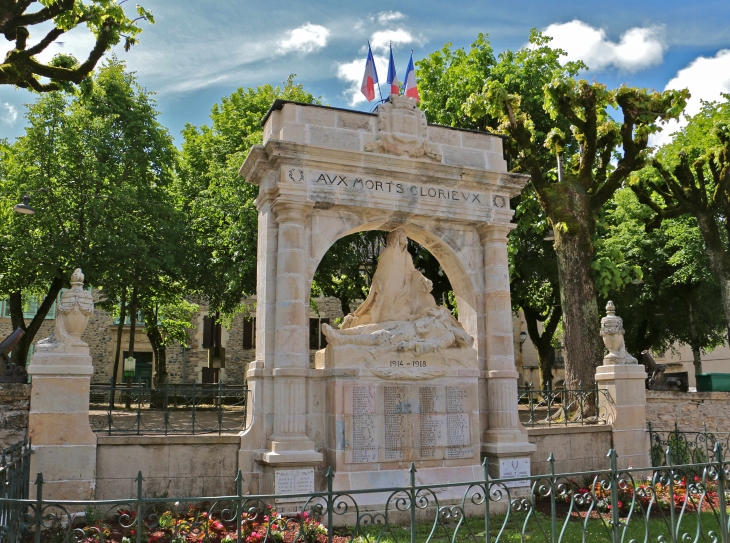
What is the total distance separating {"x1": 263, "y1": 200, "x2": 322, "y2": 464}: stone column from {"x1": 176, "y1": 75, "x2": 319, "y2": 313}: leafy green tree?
7814 mm

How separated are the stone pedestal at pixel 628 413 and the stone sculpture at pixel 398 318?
10.1 ft

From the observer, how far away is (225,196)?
18984mm

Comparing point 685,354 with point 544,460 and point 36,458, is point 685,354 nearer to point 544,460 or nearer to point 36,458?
point 544,460

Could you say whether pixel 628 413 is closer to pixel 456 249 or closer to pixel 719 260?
pixel 456 249

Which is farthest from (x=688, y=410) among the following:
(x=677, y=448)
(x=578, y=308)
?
(x=578, y=308)

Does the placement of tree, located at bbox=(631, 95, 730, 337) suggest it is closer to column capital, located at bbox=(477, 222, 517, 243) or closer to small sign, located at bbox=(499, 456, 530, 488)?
column capital, located at bbox=(477, 222, 517, 243)

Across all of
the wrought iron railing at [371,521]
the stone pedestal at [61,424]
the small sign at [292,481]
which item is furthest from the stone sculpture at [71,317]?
the small sign at [292,481]

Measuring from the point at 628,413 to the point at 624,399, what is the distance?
0.25 meters

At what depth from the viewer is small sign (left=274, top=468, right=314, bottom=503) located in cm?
895

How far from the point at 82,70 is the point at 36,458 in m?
6.39

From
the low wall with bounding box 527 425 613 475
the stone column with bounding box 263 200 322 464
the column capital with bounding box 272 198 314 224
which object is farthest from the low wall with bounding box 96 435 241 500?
the low wall with bounding box 527 425 613 475

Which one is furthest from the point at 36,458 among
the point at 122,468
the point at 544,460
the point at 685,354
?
the point at 685,354

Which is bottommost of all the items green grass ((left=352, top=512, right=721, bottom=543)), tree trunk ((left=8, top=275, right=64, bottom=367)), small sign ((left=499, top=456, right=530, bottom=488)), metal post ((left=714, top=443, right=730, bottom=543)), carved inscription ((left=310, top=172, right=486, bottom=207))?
green grass ((left=352, top=512, right=721, bottom=543))

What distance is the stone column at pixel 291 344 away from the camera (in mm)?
9148
